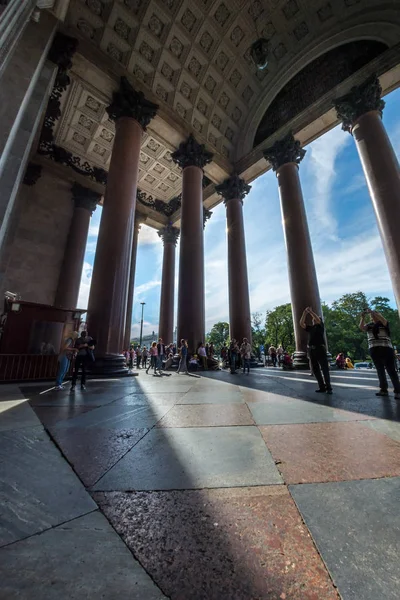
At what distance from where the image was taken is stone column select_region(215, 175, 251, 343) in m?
15.2

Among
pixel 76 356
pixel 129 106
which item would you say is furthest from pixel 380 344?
pixel 129 106

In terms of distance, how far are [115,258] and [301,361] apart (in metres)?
9.63

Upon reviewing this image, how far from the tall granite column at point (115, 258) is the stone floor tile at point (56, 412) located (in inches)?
176

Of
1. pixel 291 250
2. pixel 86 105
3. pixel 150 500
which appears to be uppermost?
pixel 86 105

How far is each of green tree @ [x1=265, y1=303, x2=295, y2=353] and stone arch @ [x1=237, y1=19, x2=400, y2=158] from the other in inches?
1493

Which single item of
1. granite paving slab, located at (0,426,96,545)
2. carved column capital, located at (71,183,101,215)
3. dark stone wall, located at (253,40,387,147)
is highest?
dark stone wall, located at (253,40,387,147)

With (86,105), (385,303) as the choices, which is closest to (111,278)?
(86,105)

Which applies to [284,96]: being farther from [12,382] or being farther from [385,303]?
[385,303]

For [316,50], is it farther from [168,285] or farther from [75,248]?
[75,248]

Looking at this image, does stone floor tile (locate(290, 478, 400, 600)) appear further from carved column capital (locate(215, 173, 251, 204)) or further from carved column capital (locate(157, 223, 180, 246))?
carved column capital (locate(157, 223, 180, 246))

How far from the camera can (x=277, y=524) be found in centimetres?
113

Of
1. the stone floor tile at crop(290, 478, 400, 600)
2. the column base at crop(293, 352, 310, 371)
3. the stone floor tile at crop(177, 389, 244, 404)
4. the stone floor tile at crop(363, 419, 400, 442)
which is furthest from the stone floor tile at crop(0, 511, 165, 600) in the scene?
the column base at crop(293, 352, 310, 371)

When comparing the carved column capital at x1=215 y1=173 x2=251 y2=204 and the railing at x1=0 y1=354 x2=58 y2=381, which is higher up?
the carved column capital at x1=215 y1=173 x2=251 y2=204

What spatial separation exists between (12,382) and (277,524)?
8.68m
